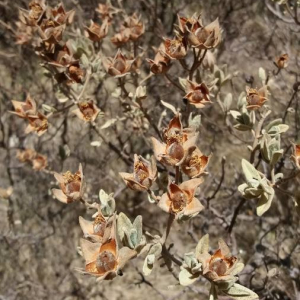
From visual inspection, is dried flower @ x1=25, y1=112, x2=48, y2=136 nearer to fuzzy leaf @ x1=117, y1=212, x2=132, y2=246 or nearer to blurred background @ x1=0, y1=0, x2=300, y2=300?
fuzzy leaf @ x1=117, y1=212, x2=132, y2=246

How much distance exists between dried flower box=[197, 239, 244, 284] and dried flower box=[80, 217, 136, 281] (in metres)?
0.20

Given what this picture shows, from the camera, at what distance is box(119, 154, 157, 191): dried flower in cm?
127

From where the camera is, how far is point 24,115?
1.85 metres

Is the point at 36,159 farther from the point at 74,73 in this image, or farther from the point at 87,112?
the point at 74,73

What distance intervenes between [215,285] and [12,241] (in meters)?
2.42

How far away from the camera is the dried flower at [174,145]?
1212 mm

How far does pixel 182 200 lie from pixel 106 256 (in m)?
0.27

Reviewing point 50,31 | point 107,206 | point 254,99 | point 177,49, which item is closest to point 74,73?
point 50,31

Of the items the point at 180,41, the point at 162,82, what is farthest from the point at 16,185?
the point at 180,41

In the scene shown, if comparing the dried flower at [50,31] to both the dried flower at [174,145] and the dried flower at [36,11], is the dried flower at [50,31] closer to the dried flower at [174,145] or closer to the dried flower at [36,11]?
the dried flower at [36,11]

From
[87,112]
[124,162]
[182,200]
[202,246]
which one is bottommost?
[124,162]

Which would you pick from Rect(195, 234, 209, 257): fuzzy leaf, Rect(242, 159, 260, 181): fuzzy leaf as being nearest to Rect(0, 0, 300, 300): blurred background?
Rect(242, 159, 260, 181): fuzzy leaf

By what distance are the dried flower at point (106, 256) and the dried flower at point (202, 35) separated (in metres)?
0.67

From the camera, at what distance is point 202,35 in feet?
4.76
